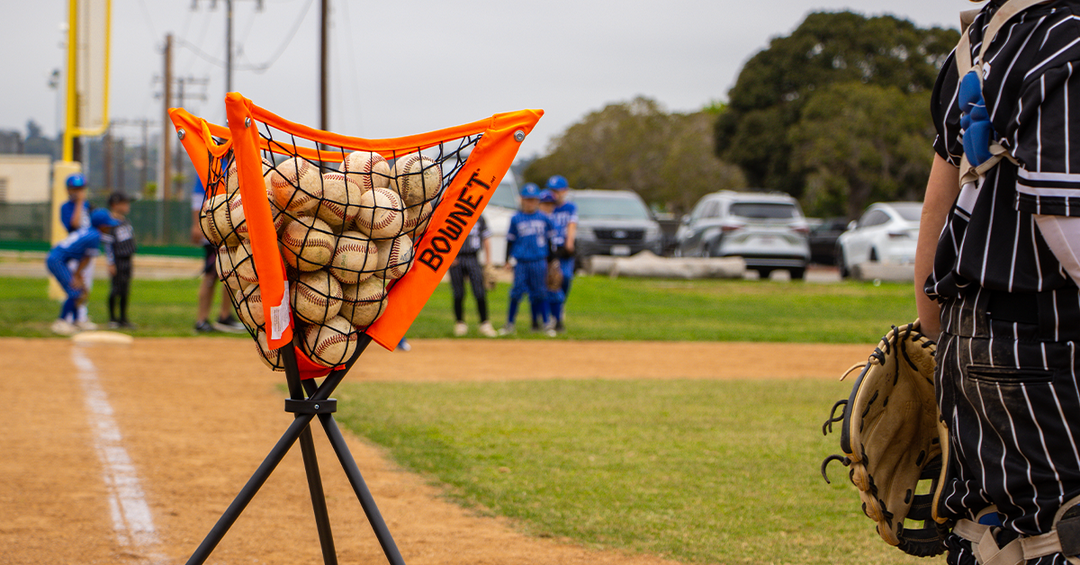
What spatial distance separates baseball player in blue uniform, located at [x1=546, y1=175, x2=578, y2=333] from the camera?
1220 cm

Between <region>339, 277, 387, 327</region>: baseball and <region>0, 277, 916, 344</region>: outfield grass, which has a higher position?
<region>339, 277, 387, 327</region>: baseball

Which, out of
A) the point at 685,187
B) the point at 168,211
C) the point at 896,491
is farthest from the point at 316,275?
the point at 685,187

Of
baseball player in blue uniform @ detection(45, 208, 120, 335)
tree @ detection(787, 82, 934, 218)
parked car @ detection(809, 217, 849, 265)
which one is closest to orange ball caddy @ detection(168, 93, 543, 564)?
baseball player in blue uniform @ detection(45, 208, 120, 335)

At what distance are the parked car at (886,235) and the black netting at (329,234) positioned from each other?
1833cm

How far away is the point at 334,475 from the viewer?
212 inches

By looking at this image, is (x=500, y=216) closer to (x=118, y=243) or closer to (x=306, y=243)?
(x=118, y=243)

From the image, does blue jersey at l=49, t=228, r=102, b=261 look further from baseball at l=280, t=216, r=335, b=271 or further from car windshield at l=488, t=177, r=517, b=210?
car windshield at l=488, t=177, r=517, b=210

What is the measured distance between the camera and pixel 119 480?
16.9 ft

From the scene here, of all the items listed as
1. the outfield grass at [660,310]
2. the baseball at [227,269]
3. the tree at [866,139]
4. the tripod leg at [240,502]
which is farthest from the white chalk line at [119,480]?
the tree at [866,139]

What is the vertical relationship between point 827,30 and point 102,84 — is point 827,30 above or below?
above

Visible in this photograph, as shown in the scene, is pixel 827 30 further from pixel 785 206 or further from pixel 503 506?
pixel 503 506

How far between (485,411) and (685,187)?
47428 mm

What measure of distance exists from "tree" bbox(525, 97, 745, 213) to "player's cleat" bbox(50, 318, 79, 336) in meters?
43.3

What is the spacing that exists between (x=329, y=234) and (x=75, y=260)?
10358mm
